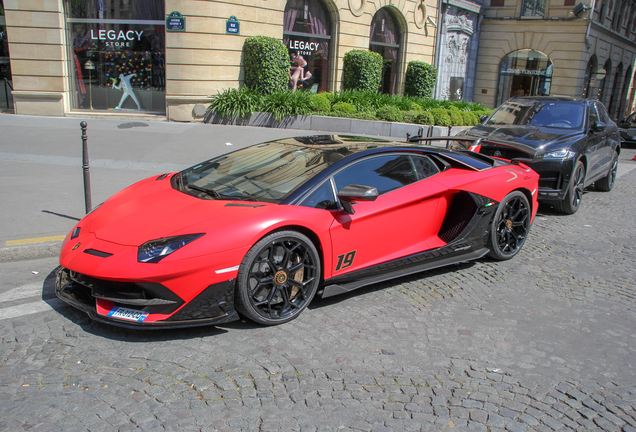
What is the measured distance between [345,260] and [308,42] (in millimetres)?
15796

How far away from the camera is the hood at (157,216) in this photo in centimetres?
374

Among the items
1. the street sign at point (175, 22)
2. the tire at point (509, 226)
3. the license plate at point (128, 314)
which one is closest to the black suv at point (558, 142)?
the tire at point (509, 226)

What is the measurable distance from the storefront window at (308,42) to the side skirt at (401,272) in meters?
14.3

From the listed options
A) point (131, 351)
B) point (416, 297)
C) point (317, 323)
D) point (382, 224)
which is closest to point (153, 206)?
point (131, 351)

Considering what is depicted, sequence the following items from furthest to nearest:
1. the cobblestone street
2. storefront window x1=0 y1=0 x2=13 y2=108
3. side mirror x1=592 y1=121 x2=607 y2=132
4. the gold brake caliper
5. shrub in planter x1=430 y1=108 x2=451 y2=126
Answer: storefront window x1=0 y1=0 x2=13 y2=108, shrub in planter x1=430 y1=108 x2=451 y2=126, side mirror x1=592 y1=121 x2=607 y2=132, the gold brake caliper, the cobblestone street

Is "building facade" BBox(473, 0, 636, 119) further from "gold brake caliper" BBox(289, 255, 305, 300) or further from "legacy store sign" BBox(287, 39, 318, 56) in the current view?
"gold brake caliper" BBox(289, 255, 305, 300)

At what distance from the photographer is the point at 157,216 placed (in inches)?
156

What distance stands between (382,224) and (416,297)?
0.73 m

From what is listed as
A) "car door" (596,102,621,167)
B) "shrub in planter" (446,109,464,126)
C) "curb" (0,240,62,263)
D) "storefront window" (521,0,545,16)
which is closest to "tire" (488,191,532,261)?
"car door" (596,102,621,167)

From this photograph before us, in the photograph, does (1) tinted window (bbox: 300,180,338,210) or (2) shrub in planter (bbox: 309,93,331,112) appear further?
(2) shrub in planter (bbox: 309,93,331,112)

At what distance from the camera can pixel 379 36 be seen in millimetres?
Answer: 21609

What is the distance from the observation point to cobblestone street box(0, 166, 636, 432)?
291cm

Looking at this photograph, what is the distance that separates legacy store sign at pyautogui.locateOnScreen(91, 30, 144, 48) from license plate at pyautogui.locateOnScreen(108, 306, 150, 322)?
13327mm

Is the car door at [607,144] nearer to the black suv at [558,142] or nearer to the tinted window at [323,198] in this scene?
the black suv at [558,142]
